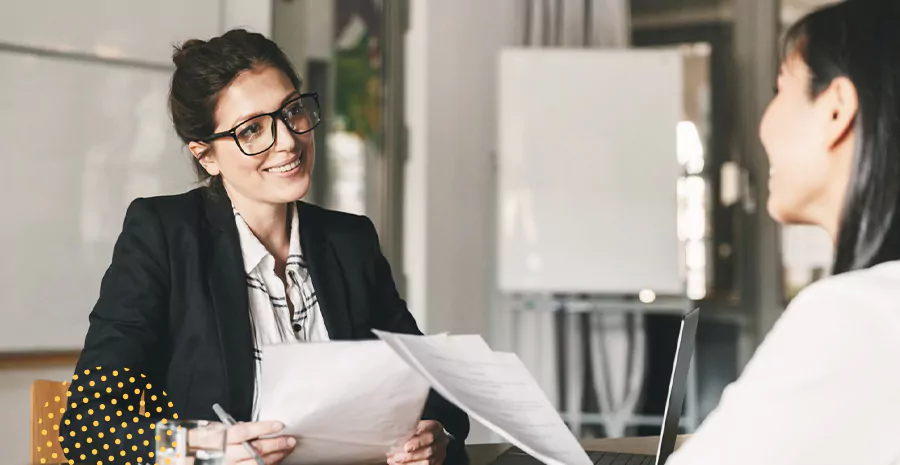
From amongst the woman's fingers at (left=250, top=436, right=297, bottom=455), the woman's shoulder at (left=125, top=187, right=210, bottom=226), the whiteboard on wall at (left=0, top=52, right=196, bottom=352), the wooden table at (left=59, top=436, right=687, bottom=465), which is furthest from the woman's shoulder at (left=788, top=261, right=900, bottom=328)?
the whiteboard on wall at (left=0, top=52, right=196, bottom=352)

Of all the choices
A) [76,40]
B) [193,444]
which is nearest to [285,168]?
[193,444]

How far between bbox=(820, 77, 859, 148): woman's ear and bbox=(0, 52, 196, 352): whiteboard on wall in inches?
95.8

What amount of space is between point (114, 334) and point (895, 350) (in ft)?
4.12

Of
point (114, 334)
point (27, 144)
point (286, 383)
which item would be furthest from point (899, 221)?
point (27, 144)

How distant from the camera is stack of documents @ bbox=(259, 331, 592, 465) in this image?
113 cm

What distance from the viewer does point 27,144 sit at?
2805 millimetres

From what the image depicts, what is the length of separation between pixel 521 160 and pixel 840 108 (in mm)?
3086

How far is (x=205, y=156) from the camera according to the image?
1926mm

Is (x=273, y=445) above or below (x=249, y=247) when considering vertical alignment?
below

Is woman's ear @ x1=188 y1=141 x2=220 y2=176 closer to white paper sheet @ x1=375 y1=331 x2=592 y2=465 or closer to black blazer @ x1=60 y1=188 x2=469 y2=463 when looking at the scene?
black blazer @ x1=60 y1=188 x2=469 y2=463

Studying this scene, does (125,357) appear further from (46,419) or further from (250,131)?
(250,131)

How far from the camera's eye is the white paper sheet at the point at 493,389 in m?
1.09

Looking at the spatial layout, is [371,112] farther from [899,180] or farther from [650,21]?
[899,180]

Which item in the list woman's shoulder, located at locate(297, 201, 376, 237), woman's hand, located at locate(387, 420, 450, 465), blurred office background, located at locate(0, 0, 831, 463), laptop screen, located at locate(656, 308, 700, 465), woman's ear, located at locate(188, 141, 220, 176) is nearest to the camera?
laptop screen, located at locate(656, 308, 700, 465)
